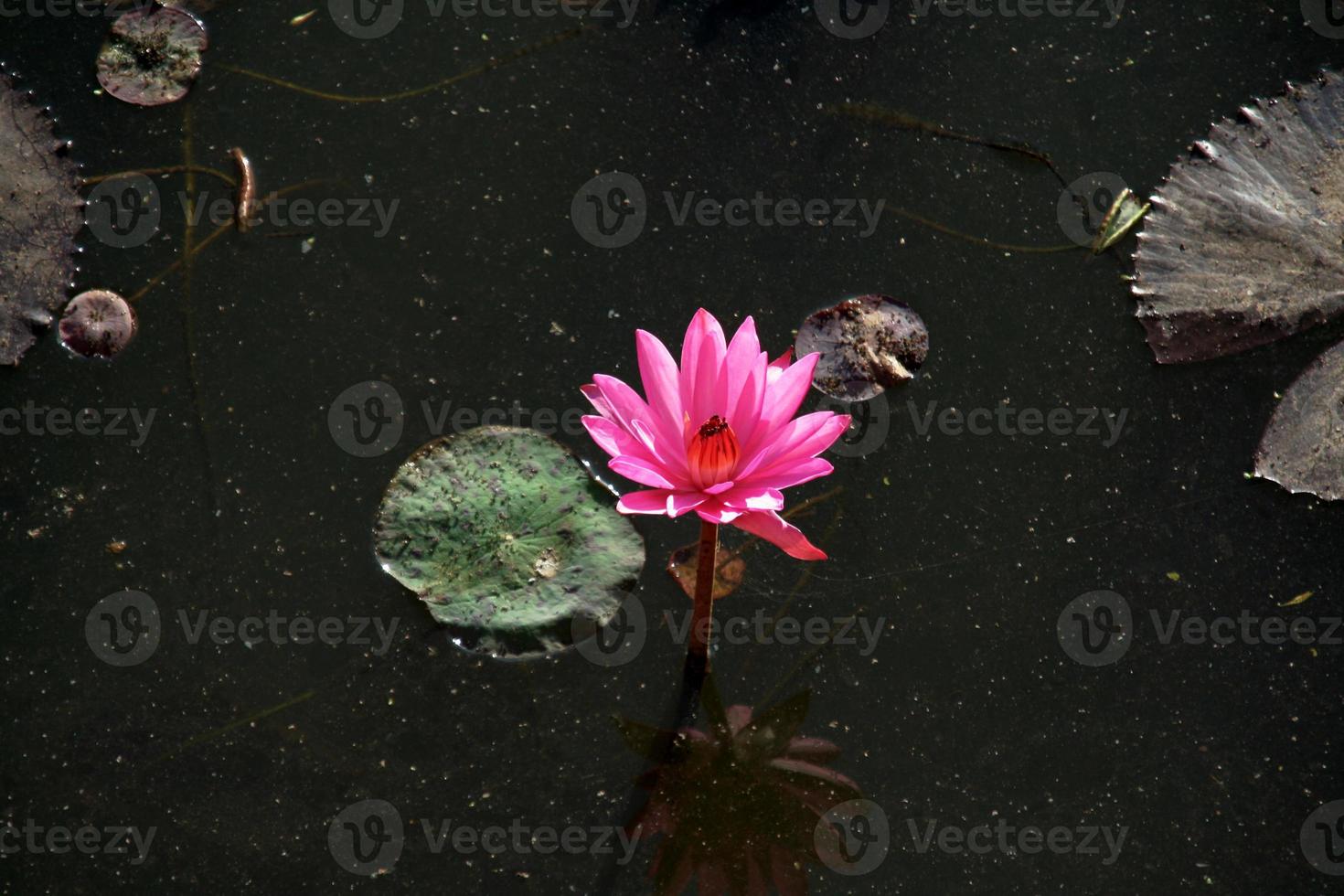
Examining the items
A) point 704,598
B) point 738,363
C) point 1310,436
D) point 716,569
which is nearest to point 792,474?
point 738,363

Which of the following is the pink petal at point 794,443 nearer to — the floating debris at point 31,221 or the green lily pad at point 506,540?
the green lily pad at point 506,540

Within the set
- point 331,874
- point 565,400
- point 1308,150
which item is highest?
point 1308,150

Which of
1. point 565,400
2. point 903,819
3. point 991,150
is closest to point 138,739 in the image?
point 565,400

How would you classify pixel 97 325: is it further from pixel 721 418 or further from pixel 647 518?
pixel 721 418

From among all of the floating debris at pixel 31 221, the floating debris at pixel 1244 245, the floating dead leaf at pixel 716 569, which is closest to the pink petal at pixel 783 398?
the floating dead leaf at pixel 716 569

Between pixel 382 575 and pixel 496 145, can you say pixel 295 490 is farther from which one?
pixel 496 145

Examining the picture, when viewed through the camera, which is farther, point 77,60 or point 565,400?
point 77,60
